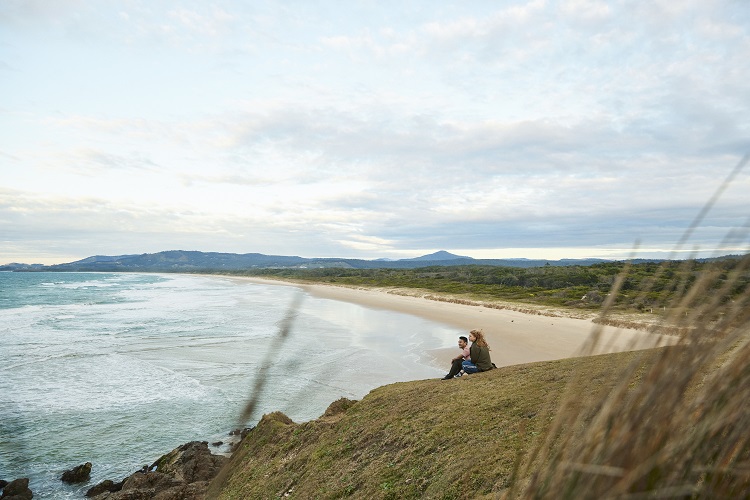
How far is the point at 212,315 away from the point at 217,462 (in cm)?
3243

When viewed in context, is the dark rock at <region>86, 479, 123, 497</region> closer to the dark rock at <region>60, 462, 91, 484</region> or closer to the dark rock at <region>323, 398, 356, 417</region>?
the dark rock at <region>60, 462, 91, 484</region>

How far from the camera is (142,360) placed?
21797 millimetres

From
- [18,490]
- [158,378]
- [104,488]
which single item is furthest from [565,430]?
[158,378]

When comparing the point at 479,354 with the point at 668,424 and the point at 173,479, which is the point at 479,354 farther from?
the point at 668,424

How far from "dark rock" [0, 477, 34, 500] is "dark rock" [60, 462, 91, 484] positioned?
2.50 ft

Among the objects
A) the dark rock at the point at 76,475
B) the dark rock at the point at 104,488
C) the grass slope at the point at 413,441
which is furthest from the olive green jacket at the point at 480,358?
the dark rock at the point at 76,475

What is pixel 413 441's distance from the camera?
20.9 ft

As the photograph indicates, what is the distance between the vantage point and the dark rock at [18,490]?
9.26 metres

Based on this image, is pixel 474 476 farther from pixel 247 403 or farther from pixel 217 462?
pixel 217 462

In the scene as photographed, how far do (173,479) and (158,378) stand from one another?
10.7 meters

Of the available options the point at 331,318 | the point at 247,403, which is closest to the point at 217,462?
the point at 247,403

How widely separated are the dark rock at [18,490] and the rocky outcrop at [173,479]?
3.82 ft

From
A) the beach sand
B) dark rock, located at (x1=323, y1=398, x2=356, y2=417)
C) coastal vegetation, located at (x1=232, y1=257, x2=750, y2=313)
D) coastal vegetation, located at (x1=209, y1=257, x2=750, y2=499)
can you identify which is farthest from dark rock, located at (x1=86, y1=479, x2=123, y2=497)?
coastal vegetation, located at (x1=232, y1=257, x2=750, y2=313)

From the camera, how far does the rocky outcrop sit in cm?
830
